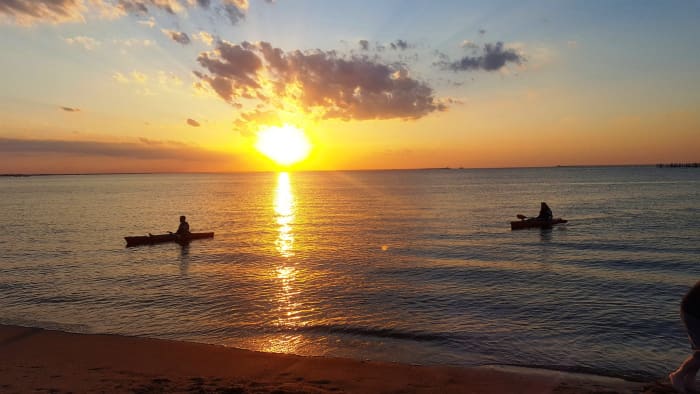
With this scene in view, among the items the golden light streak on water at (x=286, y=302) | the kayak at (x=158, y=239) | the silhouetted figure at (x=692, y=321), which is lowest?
the golden light streak on water at (x=286, y=302)

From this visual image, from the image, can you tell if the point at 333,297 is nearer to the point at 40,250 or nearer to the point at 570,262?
the point at 570,262

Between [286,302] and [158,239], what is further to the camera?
[158,239]

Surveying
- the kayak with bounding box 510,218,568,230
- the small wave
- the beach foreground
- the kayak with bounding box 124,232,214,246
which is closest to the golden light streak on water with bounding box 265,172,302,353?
the small wave

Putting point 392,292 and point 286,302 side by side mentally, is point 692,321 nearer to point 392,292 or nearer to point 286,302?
point 392,292

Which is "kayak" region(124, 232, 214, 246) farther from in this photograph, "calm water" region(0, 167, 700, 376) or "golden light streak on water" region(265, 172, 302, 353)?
"golden light streak on water" region(265, 172, 302, 353)

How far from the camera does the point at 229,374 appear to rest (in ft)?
33.2

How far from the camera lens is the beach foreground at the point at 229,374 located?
913cm

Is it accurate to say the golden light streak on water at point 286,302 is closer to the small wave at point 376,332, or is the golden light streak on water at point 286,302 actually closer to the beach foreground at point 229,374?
the small wave at point 376,332

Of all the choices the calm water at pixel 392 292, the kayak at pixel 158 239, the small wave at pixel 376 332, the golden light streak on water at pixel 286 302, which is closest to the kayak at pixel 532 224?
the calm water at pixel 392 292

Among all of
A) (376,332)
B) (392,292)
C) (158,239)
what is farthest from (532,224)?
(158,239)

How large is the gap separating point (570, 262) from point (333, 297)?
14981mm

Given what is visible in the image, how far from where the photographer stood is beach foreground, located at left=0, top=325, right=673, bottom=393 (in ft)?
30.0

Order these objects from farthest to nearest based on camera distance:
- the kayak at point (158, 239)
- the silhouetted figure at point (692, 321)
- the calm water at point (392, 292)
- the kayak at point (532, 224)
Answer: the kayak at point (532, 224)
the kayak at point (158, 239)
the calm water at point (392, 292)
the silhouetted figure at point (692, 321)

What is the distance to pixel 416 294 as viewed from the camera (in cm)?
1900
